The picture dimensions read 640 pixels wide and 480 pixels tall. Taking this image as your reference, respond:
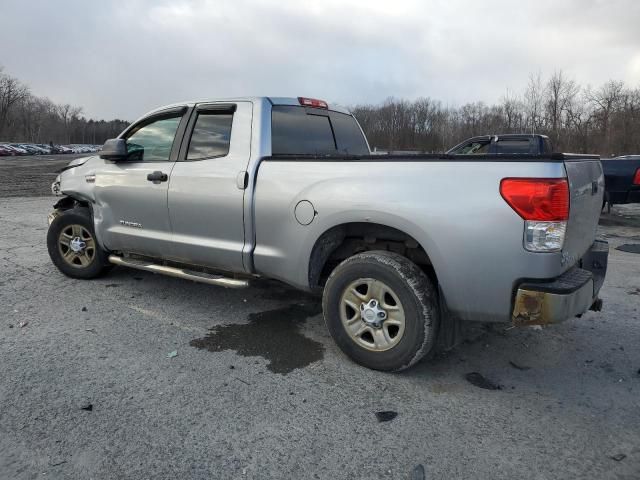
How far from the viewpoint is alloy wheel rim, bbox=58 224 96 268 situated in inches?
214

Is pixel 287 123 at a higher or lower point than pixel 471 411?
higher

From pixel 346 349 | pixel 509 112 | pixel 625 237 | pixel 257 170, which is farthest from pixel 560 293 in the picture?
pixel 509 112

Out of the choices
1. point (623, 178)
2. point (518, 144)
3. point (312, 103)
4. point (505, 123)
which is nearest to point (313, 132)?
point (312, 103)

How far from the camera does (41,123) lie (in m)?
124

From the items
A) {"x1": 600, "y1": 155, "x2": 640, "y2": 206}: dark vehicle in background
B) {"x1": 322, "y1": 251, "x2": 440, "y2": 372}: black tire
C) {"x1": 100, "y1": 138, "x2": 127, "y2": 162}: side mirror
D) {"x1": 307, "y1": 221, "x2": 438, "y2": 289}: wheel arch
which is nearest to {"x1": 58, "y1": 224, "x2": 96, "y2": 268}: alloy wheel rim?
{"x1": 100, "y1": 138, "x2": 127, "y2": 162}: side mirror

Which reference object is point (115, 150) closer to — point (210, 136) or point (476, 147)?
point (210, 136)

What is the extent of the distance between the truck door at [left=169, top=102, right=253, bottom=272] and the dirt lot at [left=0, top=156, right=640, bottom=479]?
2.34 feet

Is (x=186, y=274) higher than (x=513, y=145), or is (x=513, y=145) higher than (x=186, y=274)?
(x=513, y=145)

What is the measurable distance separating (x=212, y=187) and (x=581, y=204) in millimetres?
2802

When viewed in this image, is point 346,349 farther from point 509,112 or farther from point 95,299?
point 509,112

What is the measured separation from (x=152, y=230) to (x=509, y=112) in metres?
49.9

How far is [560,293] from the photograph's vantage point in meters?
2.80

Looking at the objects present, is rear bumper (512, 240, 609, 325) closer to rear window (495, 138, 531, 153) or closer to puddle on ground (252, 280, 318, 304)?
puddle on ground (252, 280, 318, 304)

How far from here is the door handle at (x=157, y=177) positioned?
4477 mm
